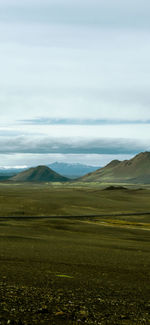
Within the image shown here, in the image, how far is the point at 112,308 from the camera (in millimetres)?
7574

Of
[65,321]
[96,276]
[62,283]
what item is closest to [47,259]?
[96,276]

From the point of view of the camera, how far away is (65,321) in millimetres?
6484

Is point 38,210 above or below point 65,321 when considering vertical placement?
A: below

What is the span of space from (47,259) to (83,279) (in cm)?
414

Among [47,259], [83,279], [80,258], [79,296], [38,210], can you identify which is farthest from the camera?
[38,210]

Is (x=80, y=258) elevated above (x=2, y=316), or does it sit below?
below

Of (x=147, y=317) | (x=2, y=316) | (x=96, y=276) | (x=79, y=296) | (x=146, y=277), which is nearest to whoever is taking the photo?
(x=2, y=316)

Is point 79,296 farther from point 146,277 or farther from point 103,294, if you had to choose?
point 146,277

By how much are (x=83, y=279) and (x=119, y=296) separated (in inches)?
81.2

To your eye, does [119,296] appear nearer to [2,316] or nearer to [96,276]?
[96,276]

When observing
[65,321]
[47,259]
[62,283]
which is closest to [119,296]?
[62,283]

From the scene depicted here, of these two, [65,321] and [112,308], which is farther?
[112,308]

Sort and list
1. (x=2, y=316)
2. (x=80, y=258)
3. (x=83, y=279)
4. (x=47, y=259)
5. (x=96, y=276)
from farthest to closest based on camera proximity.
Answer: (x=80, y=258) → (x=47, y=259) → (x=96, y=276) → (x=83, y=279) → (x=2, y=316)

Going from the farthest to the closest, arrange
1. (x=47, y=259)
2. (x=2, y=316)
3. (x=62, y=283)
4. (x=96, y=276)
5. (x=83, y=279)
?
(x=47, y=259), (x=96, y=276), (x=83, y=279), (x=62, y=283), (x=2, y=316)
